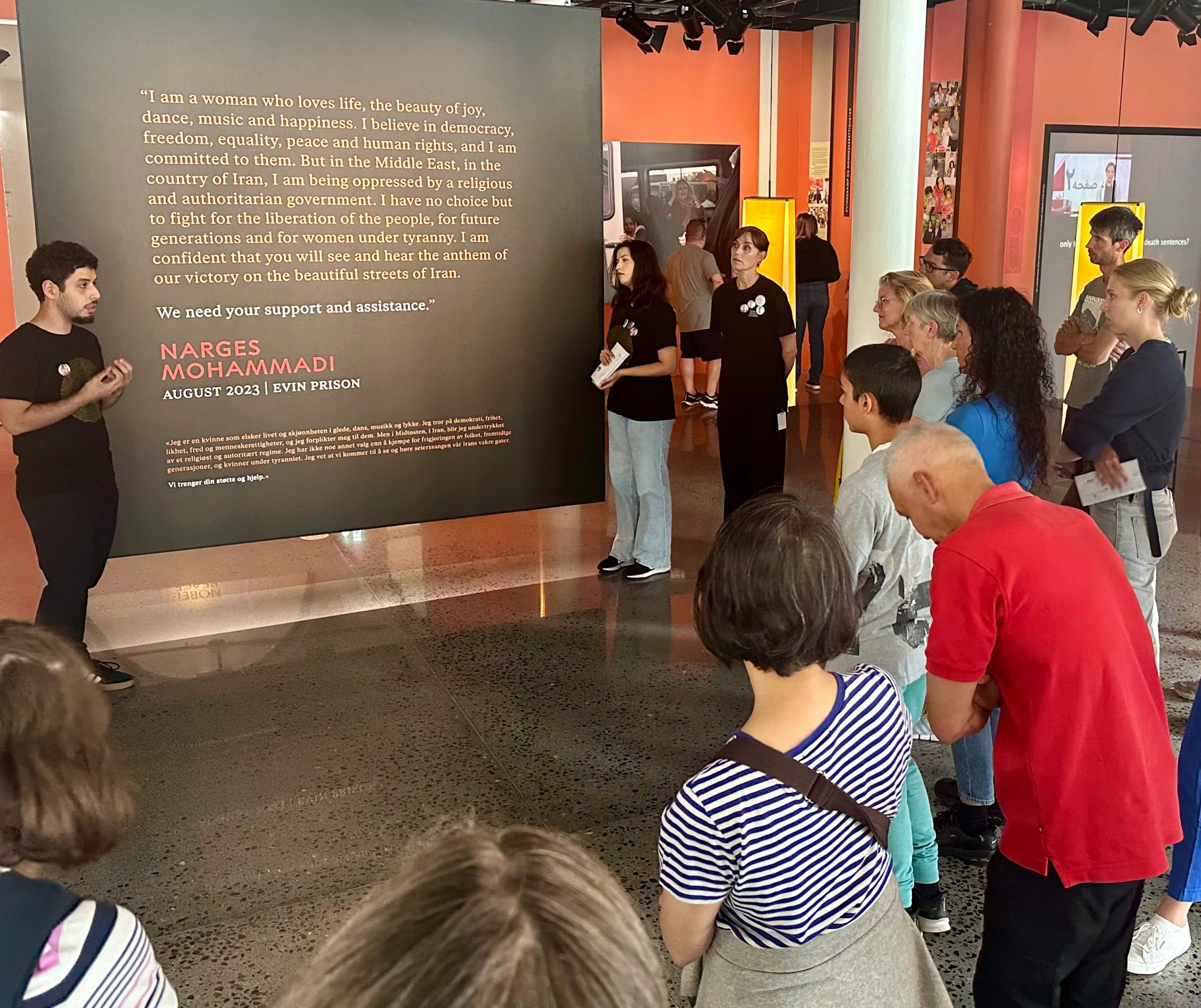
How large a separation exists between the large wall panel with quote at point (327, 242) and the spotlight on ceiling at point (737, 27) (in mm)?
4377

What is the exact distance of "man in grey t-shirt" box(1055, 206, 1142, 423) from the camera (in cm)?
447

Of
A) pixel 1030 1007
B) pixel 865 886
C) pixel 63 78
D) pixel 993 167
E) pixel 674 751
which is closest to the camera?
pixel 865 886

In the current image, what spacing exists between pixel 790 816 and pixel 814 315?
10.9 m

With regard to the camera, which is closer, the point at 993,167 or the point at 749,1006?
the point at 749,1006

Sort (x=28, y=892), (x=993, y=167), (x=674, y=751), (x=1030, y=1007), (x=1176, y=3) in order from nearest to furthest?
1. (x=28, y=892)
2. (x=1030, y=1007)
3. (x=674, y=751)
4. (x=1176, y=3)
5. (x=993, y=167)

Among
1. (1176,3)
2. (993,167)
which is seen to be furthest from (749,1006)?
(993,167)

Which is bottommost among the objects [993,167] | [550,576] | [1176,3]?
[550,576]

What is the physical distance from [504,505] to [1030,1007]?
13.2ft

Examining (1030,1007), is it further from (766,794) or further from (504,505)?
(504,505)

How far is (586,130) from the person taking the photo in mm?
5418

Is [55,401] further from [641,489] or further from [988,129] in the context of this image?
[988,129]

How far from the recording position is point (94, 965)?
1243 millimetres

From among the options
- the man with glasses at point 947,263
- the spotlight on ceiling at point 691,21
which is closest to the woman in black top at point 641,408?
the man with glasses at point 947,263

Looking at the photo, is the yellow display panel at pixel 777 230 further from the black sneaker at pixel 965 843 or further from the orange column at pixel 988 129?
the black sneaker at pixel 965 843
